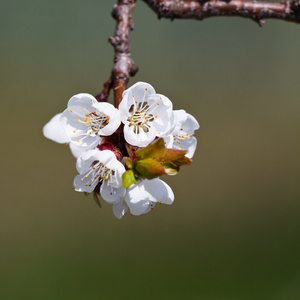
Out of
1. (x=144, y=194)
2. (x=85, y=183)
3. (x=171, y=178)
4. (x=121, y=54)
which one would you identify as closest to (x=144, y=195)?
(x=144, y=194)

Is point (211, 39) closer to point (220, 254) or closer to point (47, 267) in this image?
point (220, 254)

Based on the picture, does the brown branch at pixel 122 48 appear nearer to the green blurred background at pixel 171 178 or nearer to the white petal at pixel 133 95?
the white petal at pixel 133 95

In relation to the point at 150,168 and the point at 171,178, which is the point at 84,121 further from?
the point at 171,178

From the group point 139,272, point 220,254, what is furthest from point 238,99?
point 139,272

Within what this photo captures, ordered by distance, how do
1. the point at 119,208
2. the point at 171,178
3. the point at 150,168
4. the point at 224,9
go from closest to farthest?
1. the point at 150,168
2. the point at 119,208
3. the point at 224,9
4. the point at 171,178

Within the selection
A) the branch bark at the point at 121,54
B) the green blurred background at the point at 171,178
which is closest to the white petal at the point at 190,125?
the branch bark at the point at 121,54

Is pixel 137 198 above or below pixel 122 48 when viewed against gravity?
below
